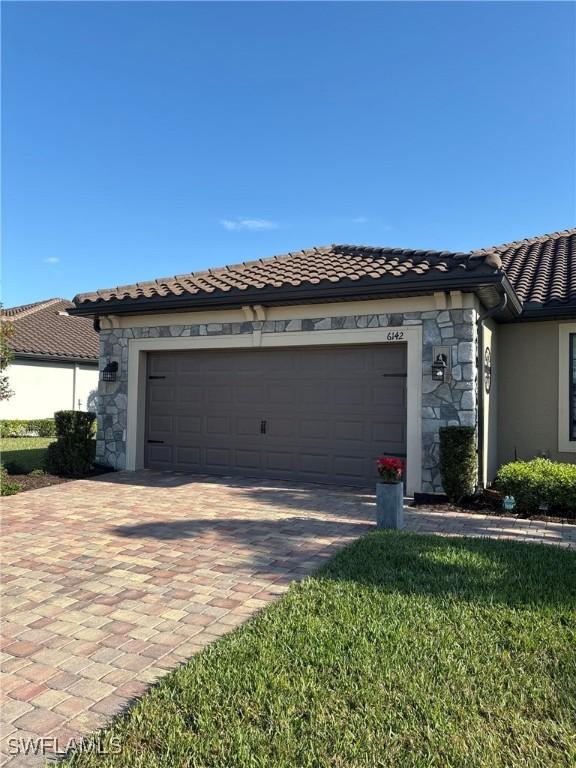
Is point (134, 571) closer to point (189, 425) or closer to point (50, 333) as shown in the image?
point (189, 425)

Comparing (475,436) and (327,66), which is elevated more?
(327,66)

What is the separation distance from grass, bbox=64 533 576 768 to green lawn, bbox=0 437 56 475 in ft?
28.2

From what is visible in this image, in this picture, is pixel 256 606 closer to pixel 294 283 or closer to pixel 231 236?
pixel 294 283

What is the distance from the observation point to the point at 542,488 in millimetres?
7293

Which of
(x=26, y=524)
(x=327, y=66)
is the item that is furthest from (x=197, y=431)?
(x=327, y=66)

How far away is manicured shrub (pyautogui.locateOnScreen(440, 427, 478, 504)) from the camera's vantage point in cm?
777

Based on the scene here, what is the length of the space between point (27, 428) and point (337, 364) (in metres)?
15.2

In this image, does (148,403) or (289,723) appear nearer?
(289,723)

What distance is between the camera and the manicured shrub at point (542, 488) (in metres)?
7.16

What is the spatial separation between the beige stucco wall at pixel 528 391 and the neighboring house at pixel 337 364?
26 mm

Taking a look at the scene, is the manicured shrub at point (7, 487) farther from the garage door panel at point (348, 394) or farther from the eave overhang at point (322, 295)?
the garage door panel at point (348, 394)

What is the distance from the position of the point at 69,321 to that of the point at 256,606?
26394 mm

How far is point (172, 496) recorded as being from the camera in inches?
321

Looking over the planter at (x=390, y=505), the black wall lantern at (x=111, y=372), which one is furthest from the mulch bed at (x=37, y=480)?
the planter at (x=390, y=505)
